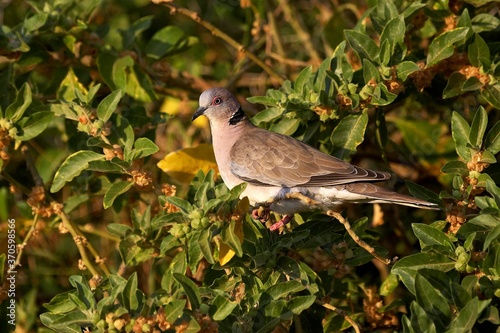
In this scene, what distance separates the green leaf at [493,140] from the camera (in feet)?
10.4

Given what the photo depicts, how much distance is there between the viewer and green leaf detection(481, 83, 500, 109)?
141 inches

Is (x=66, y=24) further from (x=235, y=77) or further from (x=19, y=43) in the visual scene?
(x=235, y=77)

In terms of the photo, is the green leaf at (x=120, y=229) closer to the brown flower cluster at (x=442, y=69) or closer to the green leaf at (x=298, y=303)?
the green leaf at (x=298, y=303)

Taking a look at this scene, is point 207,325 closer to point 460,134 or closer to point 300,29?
point 460,134

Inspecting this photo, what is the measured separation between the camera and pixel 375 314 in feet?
12.0

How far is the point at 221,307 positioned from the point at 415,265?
76 cm

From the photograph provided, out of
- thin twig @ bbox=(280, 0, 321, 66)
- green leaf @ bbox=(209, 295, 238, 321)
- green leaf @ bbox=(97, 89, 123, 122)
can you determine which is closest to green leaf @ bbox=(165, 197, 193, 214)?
green leaf @ bbox=(209, 295, 238, 321)

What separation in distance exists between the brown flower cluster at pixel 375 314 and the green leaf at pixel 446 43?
1.24m

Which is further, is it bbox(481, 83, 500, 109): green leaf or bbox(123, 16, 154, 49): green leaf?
bbox(123, 16, 154, 49): green leaf

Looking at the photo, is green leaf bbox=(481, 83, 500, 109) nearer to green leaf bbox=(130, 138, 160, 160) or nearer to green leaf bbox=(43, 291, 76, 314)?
green leaf bbox=(130, 138, 160, 160)

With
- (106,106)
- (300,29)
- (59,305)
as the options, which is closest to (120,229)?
(59,305)

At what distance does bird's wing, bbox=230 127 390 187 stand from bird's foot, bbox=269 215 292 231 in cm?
23

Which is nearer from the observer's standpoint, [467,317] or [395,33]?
[467,317]

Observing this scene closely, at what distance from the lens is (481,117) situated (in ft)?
10.3
